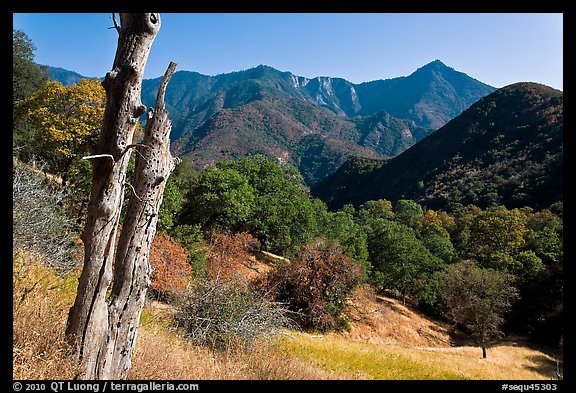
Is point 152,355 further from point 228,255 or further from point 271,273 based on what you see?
point 228,255

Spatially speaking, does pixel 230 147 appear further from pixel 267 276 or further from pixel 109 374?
pixel 109 374

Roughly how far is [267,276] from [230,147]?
14070 cm

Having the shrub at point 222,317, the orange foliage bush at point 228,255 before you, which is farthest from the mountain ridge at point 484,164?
the shrub at point 222,317

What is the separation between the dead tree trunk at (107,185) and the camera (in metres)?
3.64

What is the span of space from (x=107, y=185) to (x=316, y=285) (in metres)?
17.0

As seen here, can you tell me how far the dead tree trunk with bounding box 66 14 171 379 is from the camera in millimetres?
3639

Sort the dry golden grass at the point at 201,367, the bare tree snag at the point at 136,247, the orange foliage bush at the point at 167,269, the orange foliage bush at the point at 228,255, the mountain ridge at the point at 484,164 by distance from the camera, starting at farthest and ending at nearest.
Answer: the mountain ridge at the point at 484,164 < the orange foliage bush at the point at 228,255 < the orange foliage bush at the point at 167,269 < the dry golden grass at the point at 201,367 < the bare tree snag at the point at 136,247

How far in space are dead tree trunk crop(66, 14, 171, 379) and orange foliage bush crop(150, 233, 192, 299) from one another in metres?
9.64

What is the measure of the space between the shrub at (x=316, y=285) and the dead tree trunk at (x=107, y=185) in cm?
1500

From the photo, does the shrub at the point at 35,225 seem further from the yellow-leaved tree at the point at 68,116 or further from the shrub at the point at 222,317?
the yellow-leaved tree at the point at 68,116

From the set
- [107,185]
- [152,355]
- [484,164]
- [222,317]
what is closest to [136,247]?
[107,185]

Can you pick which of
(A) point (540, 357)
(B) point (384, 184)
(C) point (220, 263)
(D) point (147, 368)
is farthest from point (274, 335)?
(B) point (384, 184)

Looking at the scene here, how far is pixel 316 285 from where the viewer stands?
63.8 feet

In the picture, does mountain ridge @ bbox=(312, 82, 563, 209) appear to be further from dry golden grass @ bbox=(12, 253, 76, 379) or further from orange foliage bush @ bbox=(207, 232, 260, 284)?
dry golden grass @ bbox=(12, 253, 76, 379)
